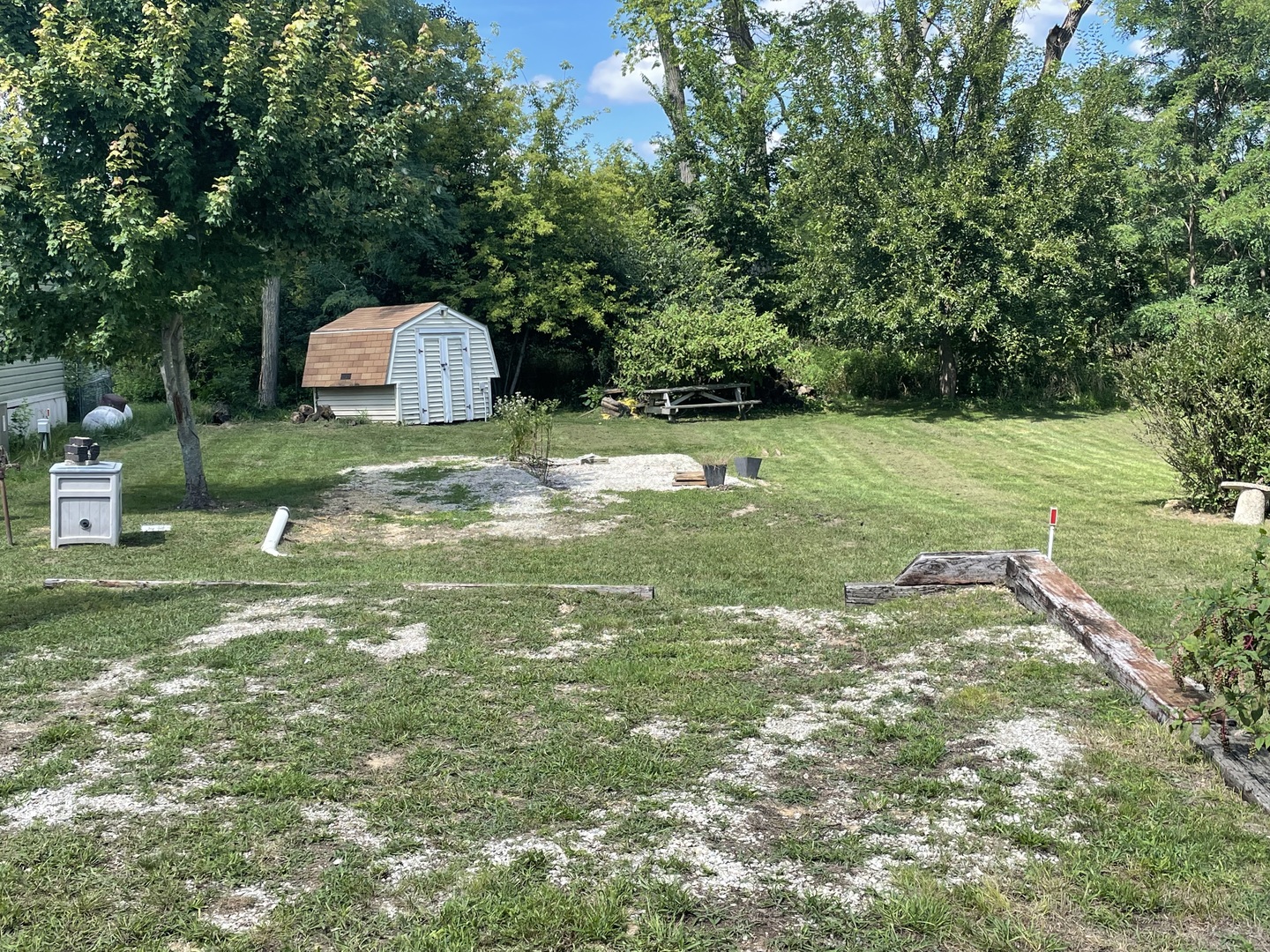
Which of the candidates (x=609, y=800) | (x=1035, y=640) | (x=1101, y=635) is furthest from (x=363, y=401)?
(x=609, y=800)

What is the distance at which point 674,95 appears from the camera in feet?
99.0

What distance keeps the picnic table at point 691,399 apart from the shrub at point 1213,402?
12244 mm

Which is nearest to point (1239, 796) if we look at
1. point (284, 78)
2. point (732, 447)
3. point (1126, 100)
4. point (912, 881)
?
point (912, 881)

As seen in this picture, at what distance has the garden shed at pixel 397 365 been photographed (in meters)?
22.4

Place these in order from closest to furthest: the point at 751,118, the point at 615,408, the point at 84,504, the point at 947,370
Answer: the point at 84,504 < the point at 947,370 < the point at 615,408 < the point at 751,118

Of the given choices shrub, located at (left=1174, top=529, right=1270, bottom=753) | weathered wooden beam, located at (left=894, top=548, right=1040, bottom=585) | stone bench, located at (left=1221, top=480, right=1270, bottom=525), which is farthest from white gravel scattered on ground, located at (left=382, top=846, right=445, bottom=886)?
stone bench, located at (left=1221, top=480, right=1270, bottom=525)

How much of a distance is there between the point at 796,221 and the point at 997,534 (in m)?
→ 18.7

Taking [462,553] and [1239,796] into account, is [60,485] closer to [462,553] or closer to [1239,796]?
[462,553]

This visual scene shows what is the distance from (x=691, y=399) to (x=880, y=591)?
16631 millimetres

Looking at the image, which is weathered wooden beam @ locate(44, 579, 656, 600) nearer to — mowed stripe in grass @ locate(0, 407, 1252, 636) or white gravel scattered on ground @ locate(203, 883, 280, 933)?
mowed stripe in grass @ locate(0, 407, 1252, 636)

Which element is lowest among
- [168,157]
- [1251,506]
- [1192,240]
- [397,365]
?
[1251,506]

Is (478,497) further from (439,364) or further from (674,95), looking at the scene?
(674,95)

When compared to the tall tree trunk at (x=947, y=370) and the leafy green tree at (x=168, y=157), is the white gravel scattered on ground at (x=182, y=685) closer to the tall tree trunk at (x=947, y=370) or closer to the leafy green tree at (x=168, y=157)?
the leafy green tree at (x=168, y=157)

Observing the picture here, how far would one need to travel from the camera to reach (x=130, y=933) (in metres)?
2.98
